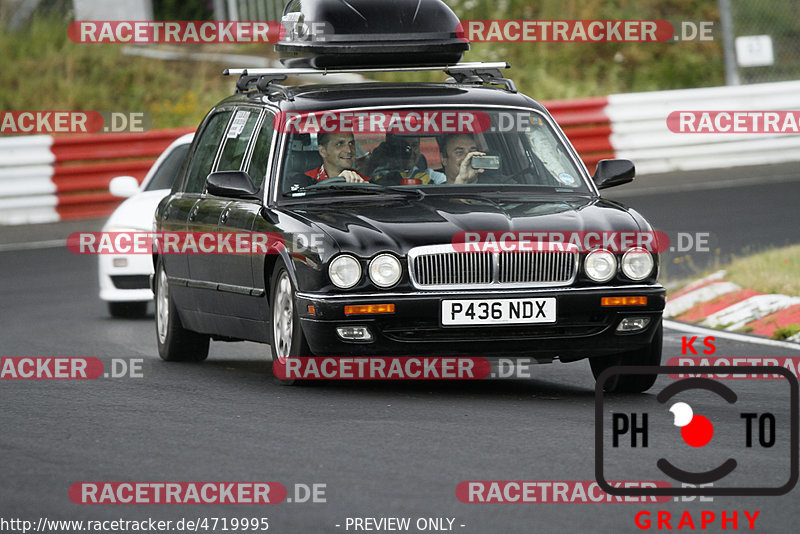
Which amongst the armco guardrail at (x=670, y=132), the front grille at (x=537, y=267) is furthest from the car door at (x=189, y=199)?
the armco guardrail at (x=670, y=132)

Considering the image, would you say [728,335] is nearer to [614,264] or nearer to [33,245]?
[614,264]

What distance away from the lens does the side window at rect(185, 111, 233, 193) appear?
430 inches

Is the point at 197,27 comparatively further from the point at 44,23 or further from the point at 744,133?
the point at 744,133

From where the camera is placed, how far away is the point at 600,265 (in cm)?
867

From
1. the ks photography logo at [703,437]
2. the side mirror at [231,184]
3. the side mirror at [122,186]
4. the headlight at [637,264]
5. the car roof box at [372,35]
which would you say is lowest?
the ks photography logo at [703,437]

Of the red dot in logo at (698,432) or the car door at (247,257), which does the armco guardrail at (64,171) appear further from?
the red dot in logo at (698,432)

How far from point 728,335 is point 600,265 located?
3.33 m

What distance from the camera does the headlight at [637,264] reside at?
8.73 meters

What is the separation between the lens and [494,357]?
28.5 feet

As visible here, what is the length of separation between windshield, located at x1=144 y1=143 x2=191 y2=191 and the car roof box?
313 cm

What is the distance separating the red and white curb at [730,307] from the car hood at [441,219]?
9.37ft

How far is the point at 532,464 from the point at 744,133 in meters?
17.8

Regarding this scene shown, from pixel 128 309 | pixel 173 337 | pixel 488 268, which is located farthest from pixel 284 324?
pixel 128 309

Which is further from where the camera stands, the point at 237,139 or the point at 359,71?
the point at 359,71
